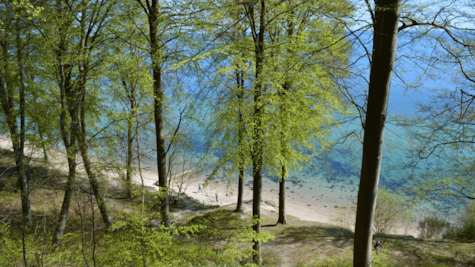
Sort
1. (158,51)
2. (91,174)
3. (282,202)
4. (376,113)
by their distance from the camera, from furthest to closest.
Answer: (282,202) < (91,174) < (158,51) < (376,113)

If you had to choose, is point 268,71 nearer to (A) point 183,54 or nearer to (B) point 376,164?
(A) point 183,54

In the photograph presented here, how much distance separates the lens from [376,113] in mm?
4301

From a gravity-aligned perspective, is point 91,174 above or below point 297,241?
above

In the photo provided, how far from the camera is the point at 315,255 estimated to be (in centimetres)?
830

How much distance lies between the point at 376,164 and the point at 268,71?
390 cm

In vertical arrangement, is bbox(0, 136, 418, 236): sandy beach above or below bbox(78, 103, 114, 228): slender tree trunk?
below

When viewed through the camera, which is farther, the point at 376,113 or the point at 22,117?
the point at 22,117

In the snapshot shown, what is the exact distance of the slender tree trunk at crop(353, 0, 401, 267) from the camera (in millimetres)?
4113

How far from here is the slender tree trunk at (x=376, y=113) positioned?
162 inches

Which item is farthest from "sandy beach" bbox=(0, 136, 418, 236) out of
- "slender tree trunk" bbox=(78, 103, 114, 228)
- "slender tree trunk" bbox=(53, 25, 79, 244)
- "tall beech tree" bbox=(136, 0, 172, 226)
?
"tall beech tree" bbox=(136, 0, 172, 226)

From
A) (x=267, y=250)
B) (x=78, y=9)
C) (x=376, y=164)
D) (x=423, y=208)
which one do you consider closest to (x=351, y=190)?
(x=423, y=208)

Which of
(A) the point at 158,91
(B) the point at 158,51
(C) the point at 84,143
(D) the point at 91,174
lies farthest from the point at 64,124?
(B) the point at 158,51

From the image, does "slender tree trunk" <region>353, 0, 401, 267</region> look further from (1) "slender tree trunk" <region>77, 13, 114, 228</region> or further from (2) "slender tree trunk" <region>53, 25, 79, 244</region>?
→ (2) "slender tree trunk" <region>53, 25, 79, 244</region>

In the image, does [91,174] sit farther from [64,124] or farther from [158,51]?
[158,51]
